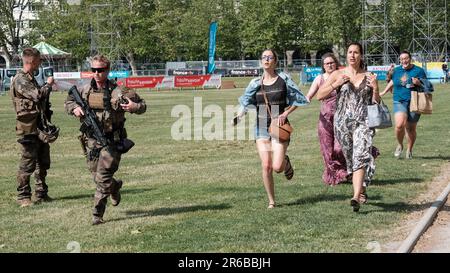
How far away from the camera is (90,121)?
8.03m

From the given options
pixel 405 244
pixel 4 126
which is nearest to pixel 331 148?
pixel 405 244

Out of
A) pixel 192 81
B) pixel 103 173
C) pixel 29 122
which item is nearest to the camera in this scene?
pixel 103 173

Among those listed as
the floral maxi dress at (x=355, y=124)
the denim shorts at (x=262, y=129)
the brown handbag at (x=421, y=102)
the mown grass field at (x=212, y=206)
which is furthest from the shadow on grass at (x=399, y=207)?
the brown handbag at (x=421, y=102)

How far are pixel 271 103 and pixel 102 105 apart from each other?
2081 millimetres

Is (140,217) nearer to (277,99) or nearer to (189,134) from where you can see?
(277,99)

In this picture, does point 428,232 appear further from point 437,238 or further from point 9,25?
point 9,25

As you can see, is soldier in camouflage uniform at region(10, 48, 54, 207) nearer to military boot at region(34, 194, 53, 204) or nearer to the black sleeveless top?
military boot at region(34, 194, 53, 204)

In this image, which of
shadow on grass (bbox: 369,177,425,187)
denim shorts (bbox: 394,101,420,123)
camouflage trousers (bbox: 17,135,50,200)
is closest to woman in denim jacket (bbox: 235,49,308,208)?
shadow on grass (bbox: 369,177,425,187)

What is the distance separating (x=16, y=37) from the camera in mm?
82750

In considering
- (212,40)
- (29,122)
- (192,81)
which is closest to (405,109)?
(29,122)

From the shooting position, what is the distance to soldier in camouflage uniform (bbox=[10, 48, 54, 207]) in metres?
9.47

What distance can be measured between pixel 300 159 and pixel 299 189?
3.69m

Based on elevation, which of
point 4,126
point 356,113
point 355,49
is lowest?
point 4,126
